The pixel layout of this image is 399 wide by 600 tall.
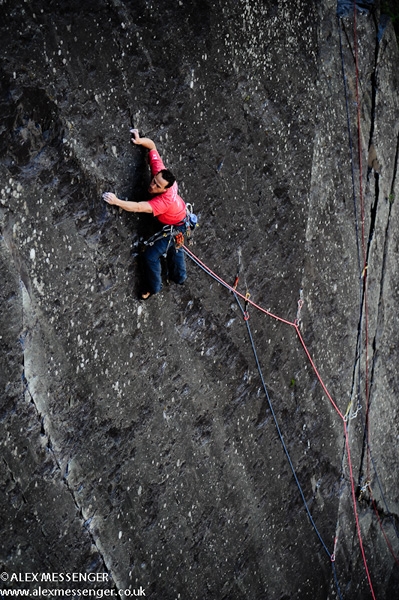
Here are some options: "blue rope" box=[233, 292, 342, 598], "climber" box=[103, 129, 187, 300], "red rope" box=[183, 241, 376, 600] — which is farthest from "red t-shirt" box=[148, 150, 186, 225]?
"blue rope" box=[233, 292, 342, 598]

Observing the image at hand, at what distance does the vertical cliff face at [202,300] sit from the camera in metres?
2.84

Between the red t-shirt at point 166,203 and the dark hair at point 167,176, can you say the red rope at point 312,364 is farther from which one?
the dark hair at point 167,176

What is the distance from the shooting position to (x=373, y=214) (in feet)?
16.0

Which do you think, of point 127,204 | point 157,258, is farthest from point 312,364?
point 127,204

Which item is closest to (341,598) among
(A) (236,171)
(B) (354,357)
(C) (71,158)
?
(B) (354,357)

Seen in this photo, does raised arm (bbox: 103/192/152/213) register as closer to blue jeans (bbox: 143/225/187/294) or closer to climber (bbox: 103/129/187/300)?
climber (bbox: 103/129/187/300)

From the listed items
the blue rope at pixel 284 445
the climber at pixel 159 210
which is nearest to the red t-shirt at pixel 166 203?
the climber at pixel 159 210

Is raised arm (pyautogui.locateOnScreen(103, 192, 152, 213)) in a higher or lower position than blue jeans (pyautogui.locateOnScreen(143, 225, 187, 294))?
higher

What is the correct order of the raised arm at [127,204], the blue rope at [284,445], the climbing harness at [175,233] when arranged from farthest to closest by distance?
1. the blue rope at [284,445]
2. the climbing harness at [175,233]
3. the raised arm at [127,204]

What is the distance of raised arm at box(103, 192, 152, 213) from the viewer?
301cm

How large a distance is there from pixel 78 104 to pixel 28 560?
1.83 metres

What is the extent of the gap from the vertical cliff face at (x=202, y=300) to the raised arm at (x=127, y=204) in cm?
7

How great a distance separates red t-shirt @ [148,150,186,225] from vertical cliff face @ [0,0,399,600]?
10 cm

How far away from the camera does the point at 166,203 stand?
10.1ft
